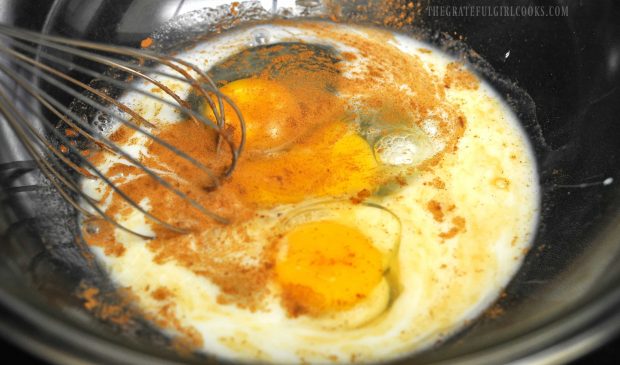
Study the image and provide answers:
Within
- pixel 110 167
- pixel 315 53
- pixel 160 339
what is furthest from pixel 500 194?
pixel 110 167

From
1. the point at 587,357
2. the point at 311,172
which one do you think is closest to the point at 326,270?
the point at 311,172

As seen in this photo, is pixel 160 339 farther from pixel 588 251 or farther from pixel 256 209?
pixel 588 251

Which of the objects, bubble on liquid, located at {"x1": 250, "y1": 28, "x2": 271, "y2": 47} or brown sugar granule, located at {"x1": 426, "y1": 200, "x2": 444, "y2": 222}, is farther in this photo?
bubble on liquid, located at {"x1": 250, "y1": 28, "x2": 271, "y2": 47}

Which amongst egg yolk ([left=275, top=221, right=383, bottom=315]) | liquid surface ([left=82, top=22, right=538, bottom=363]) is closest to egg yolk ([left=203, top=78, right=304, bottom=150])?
liquid surface ([left=82, top=22, right=538, bottom=363])

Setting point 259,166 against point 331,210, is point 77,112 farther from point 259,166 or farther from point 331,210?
point 331,210

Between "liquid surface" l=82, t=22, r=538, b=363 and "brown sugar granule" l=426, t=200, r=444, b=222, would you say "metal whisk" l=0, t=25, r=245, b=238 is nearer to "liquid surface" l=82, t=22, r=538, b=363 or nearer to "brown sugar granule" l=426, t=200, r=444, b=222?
"liquid surface" l=82, t=22, r=538, b=363

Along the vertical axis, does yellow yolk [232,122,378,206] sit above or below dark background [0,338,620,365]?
above

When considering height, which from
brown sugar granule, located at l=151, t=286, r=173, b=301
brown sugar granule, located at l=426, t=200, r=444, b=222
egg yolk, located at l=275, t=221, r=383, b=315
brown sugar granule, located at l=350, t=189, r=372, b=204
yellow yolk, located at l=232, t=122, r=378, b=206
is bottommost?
brown sugar granule, located at l=151, t=286, r=173, b=301
